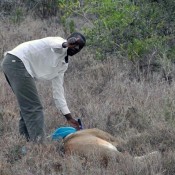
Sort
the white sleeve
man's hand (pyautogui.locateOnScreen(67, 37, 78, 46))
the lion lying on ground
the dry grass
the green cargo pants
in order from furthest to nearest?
1. the white sleeve
2. the green cargo pants
3. man's hand (pyautogui.locateOnScreen(67, 37, 78, 46))
4. the lion lying on ground
5. the dry grass

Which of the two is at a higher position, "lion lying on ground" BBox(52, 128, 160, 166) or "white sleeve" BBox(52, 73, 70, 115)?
"white sleeve" BBox(52, 73, 70, 115)

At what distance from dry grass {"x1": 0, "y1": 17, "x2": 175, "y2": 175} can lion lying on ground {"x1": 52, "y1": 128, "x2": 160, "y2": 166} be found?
10cm

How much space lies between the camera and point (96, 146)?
242 inches

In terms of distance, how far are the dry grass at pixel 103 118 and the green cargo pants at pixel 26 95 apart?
207 mm

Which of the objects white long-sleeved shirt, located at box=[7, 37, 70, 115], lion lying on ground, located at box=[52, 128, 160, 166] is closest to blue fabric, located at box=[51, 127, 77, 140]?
lion lying on ground, located at box=[52, 128, 160, 166]

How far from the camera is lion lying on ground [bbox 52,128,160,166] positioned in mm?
5891

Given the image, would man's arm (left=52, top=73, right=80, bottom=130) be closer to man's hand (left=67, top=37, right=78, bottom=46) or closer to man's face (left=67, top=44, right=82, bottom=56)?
man's face (left=67, top=44, right=82, bottom=56)

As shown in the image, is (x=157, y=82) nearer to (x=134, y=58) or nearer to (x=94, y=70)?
(x=134, y=58)

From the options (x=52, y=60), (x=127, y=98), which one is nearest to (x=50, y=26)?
(x=127, y=98)

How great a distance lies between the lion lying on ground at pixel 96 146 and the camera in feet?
19.3

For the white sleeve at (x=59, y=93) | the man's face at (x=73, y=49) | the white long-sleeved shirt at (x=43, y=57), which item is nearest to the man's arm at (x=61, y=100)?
the white sleeve at (x=59, y=93)

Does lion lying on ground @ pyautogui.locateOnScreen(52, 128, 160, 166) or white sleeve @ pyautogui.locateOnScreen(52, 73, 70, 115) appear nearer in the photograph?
lion lying on ground @ pyautogui.locateOnScreen(52, 128, 160, 166)

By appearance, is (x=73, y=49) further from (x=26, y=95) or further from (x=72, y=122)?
(x=72, y=122)

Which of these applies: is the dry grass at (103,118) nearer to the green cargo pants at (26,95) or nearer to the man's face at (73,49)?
the green cargo pants at (26,95)
